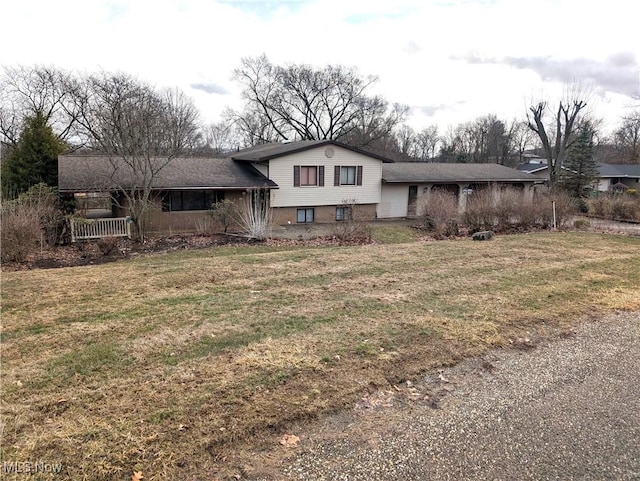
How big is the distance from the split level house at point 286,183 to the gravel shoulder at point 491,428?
1509 centimetres

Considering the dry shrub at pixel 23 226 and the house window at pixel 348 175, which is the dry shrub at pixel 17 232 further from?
the house window at pixel 348 175

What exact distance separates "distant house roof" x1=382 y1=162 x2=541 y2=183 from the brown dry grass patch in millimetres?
15424

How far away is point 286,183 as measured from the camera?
21.5 metres

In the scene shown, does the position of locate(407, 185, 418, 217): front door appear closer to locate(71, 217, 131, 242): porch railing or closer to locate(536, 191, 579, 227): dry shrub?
locate(536, 191, 579, 227): dry shrub

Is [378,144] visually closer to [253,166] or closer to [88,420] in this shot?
[253,166]

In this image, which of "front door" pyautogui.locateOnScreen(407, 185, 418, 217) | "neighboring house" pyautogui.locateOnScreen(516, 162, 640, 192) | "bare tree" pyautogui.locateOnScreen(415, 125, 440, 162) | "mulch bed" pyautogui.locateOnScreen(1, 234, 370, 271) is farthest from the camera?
"bare tree" pyautogui.locateOnScreen(415, 125, 440, 162)

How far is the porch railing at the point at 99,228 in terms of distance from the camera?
14.9 m

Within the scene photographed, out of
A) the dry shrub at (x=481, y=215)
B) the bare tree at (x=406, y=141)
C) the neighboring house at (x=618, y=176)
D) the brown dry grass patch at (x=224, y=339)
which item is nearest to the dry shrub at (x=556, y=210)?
the dry shrub at (x=481, y=215)

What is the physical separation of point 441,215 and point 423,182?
24.3 ft

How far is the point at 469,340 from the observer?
5.22m

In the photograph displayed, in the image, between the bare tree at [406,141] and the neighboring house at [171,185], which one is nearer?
the neighboring house at [171,185]

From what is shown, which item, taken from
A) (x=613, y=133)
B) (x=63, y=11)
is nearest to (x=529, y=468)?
(x=63, y=11)

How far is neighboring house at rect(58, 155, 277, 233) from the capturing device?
16.7 metres

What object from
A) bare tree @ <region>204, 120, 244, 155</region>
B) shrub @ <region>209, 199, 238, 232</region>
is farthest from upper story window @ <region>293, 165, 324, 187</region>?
bare tree @ <region>204, 120, 244, 155</region>
